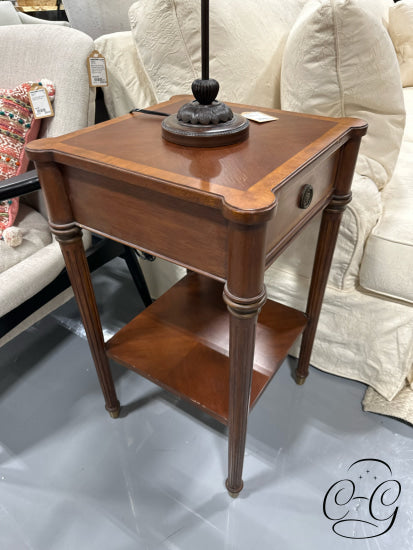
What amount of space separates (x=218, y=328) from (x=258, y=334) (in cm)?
10

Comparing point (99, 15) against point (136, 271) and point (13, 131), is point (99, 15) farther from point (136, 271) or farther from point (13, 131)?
point (136, 271)

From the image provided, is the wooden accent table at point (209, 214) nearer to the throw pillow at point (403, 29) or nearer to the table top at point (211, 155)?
the table top at point (211, 155)

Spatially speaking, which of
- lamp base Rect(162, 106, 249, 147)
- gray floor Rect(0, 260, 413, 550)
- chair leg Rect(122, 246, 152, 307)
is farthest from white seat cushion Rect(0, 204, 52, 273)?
lamp base Rect(162, 106, 249, 147)

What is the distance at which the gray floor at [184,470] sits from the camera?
0.78 m

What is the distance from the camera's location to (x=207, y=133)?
1.97ft

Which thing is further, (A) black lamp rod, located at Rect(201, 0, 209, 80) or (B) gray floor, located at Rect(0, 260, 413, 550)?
(B) gray floor, located at Rect(0, 260, 413, 550)

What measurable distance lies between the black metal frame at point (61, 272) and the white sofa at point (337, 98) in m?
0.39

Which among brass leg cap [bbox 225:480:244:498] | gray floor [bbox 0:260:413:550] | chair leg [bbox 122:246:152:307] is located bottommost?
gray floor [bbox 0:260:413:550]

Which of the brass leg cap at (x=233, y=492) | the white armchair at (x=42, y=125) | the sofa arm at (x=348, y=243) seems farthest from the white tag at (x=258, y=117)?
the brass leg cap at (x=233, y=492)

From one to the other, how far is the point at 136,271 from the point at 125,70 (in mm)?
570

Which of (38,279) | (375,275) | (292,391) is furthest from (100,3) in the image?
(292,391)

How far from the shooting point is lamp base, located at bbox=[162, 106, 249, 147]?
60cm

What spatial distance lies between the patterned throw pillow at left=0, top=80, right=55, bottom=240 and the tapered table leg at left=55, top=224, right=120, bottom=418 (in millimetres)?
368

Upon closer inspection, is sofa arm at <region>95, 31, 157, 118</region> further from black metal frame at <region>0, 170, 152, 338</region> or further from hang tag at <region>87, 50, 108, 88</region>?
black metal frame at <region>0, 170, 152, 338</region>
